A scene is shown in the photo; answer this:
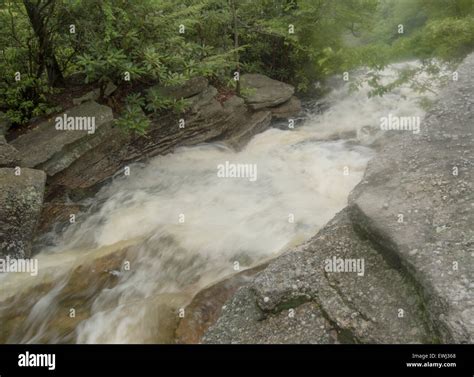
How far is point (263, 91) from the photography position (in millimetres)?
13938

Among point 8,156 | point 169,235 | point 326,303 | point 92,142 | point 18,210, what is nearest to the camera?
point 326,303

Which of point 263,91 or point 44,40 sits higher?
point 44,40

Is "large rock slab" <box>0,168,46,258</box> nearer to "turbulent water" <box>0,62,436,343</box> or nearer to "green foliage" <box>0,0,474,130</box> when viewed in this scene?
"turbulent water" <box>0,62,436,343</box>

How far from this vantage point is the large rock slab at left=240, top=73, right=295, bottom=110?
43.5 feet

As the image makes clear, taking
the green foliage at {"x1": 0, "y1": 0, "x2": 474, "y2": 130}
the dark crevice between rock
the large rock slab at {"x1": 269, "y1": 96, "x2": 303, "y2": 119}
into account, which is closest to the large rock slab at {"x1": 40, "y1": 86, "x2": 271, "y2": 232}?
the large rock slab at {"x1": 269, "y1": 96, "x2": 303, "y2": 119}

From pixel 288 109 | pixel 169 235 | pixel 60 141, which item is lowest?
pixel 288 109

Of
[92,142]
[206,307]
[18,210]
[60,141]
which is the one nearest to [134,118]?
[92,142]

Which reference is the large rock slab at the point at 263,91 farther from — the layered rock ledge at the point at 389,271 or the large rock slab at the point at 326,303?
the large rock slab at the point at 326,303

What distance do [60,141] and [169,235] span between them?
3.63 metres

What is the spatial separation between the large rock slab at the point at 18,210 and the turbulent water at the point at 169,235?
0.50m

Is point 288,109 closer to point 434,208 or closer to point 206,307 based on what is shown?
point 434,208

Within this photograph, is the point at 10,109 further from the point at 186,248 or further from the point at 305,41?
the point at 305,41

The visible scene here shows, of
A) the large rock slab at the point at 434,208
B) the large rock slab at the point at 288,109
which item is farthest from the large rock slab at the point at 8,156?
the large rock slab at the point at 288,109

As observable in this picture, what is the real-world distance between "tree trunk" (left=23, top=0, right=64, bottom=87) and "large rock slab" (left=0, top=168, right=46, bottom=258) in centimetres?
389
